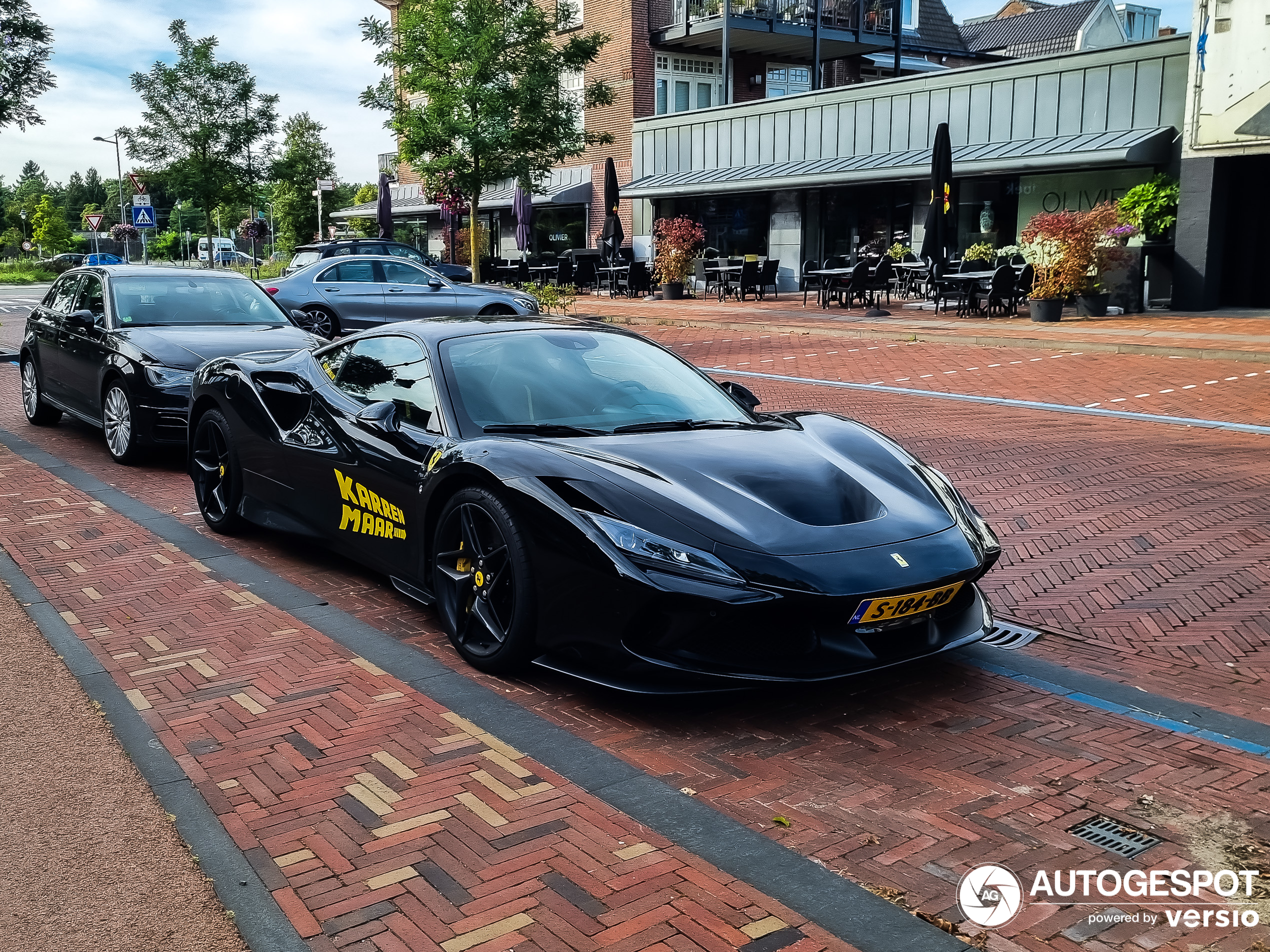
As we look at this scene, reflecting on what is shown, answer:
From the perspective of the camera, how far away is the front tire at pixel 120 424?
29.0 ft

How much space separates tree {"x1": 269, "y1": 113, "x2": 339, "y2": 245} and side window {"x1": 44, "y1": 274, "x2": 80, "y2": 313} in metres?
50.4

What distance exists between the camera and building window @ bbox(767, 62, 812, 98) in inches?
1542

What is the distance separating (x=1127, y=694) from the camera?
14.3ft

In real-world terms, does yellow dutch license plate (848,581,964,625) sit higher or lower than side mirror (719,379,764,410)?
lower

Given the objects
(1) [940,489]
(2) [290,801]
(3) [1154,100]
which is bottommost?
(2) [290,801]

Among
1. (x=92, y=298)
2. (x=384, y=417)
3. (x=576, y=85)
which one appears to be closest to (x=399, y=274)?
(x=92, y=298)

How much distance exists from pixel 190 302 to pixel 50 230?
3799 inches

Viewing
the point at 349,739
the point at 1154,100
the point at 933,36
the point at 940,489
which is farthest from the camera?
the point at 933,36

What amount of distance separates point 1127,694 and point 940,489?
1.03m

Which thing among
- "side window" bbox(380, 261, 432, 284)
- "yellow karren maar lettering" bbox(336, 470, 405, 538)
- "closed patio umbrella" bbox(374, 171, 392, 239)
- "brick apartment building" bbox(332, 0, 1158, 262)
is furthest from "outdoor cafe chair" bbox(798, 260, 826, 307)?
"yellow karren maar lettering" bbox(336, 470, 405, 538)

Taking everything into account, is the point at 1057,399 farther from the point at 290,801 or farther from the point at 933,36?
the point at 933,36

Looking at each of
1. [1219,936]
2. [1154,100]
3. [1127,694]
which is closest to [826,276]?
[1154,100]

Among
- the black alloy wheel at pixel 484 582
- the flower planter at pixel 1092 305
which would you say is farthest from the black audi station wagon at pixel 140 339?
the flower planter at pixel 1092 305

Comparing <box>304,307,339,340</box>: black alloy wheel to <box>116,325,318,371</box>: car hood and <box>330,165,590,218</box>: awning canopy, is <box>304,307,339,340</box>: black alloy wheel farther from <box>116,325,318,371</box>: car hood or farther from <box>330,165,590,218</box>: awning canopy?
<box>330,165,590,218</box>: awning canopy
